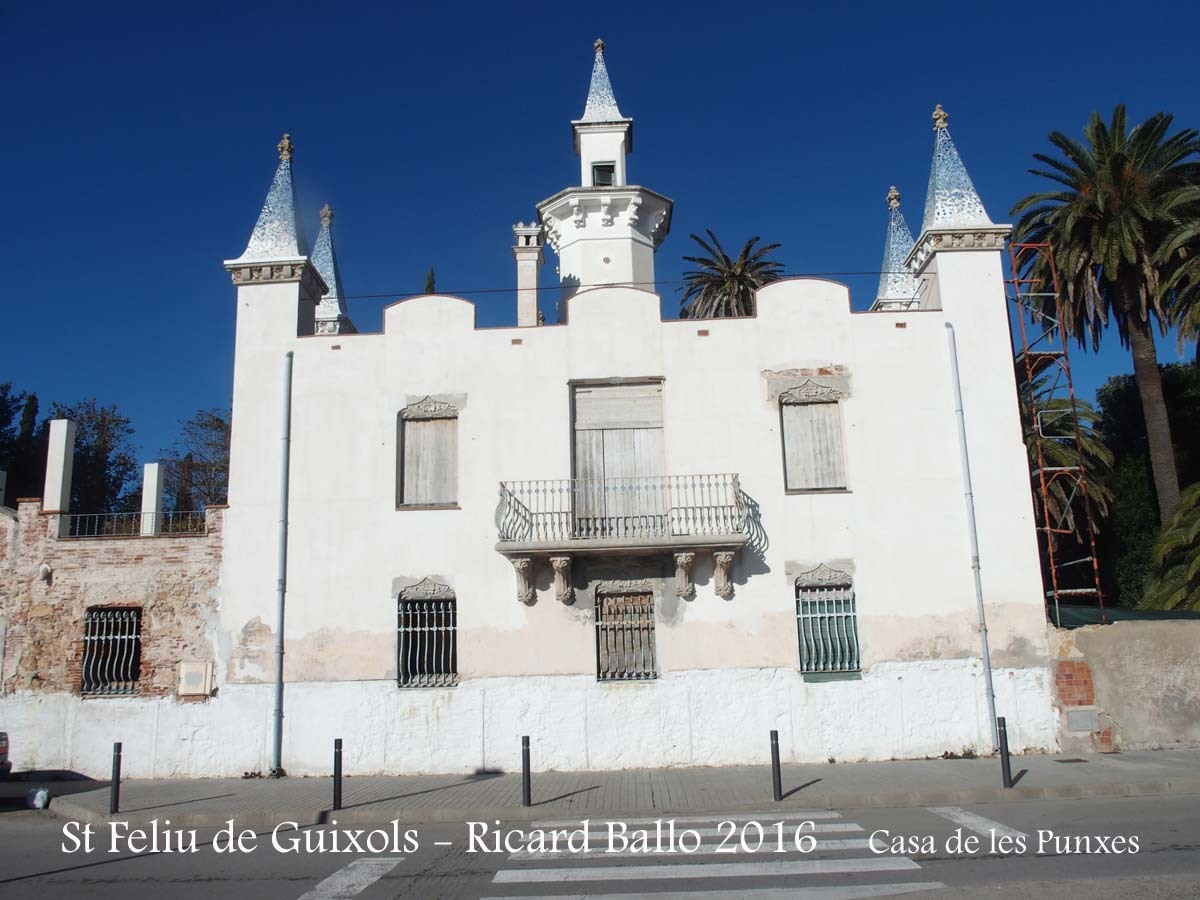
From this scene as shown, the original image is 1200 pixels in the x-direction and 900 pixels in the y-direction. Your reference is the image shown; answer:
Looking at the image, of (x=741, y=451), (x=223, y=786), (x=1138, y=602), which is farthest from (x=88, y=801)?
(x=1138, y=602)

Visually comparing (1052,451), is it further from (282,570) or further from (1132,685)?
(282,570)

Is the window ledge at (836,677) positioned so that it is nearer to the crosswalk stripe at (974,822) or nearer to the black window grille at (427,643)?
the crosswalk stripe at (974,822)

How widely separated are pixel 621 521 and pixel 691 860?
7.97 meters

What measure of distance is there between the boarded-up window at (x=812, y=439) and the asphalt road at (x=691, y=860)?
6.50 meters

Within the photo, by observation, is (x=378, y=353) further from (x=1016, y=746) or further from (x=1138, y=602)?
(x=1138, y=602)

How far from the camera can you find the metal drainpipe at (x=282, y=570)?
1644 cm

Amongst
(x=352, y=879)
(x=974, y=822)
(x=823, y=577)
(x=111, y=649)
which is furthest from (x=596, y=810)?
(x=111, y=649)

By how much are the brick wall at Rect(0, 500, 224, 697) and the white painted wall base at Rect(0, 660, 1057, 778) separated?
3.88 feet

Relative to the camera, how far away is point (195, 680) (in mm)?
16844

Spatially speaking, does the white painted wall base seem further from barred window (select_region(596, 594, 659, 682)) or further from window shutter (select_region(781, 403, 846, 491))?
window shutter (select_region(781, 403, 846, 491))

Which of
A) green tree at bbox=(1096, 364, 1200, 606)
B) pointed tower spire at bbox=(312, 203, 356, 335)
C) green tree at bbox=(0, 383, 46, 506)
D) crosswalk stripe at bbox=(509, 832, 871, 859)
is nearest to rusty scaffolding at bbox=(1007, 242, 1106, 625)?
green tree at bbox=(1096, 364, 1200, 606)

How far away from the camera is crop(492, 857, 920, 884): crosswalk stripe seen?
348 inches

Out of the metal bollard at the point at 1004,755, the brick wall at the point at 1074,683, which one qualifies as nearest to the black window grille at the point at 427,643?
the metal bollard at the point at 1004,755

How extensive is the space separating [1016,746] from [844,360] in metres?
7.36
